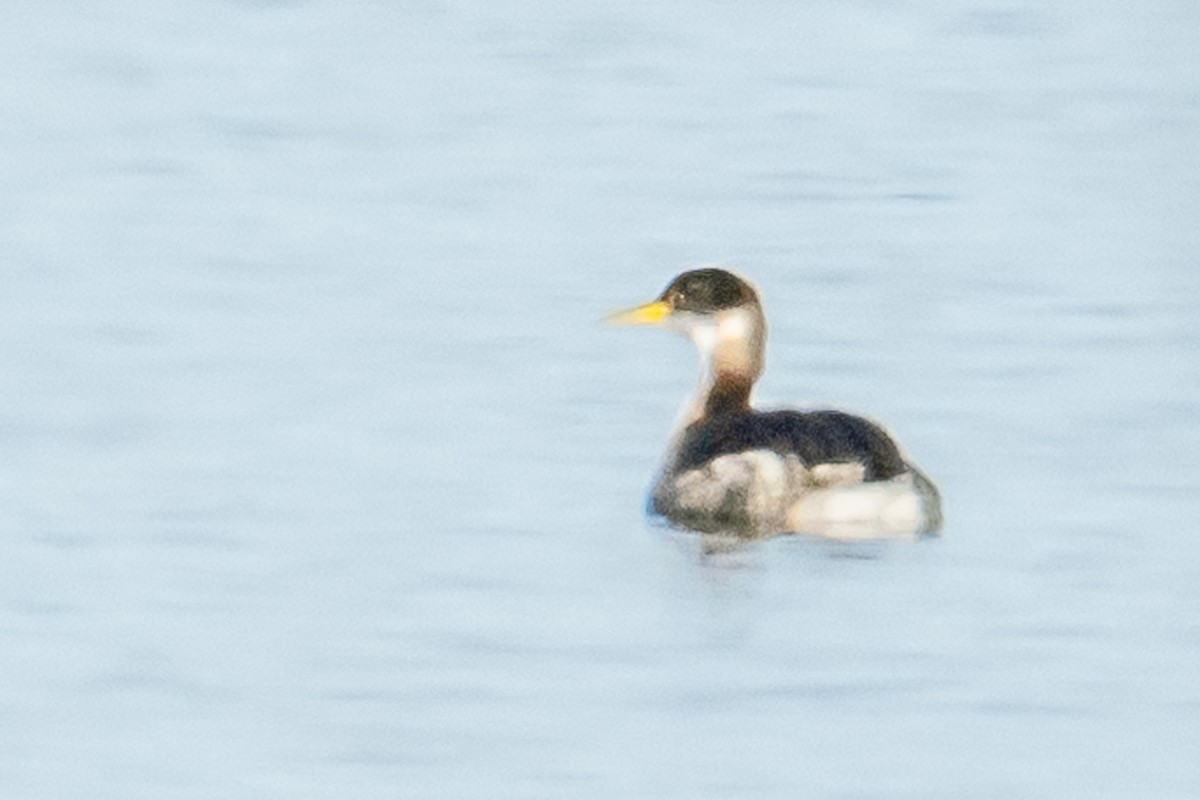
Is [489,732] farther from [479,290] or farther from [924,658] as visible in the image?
[479,290]

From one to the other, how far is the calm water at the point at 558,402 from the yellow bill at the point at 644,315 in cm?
51

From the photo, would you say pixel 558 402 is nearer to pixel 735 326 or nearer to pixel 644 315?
pixel 644 315

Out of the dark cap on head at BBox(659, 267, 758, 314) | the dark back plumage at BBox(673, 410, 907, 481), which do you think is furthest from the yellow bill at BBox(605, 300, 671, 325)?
the dark back plumage at BBox(673, 410, 907, 481)

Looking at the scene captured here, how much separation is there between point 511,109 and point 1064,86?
3.65 meters

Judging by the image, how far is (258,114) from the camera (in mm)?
22672

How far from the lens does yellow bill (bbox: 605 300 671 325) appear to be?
13.8 meters

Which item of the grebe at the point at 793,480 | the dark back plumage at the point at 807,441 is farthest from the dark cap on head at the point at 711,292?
the dark back plumage at the point at 807,441

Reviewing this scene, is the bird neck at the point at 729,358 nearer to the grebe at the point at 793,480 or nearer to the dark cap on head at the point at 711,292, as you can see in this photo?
the dark cap on head at the point at 711,292

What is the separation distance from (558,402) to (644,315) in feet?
3.79

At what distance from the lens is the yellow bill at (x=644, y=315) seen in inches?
542

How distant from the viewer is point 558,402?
14.9 meters

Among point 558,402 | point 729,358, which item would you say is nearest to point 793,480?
point 729,358

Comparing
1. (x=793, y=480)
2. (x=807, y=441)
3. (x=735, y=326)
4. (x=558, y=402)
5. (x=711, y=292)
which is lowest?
(x=558, y=402)

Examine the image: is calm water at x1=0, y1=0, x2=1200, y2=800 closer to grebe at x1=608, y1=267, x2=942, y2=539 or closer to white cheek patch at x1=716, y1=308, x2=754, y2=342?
grebe at x1=608, y1=267, x2=942, y2=539
